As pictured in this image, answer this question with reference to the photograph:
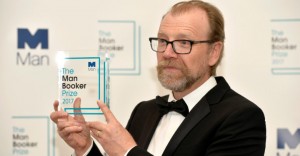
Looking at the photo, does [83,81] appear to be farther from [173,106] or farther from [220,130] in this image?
[220,130]

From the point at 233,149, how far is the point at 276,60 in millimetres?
995

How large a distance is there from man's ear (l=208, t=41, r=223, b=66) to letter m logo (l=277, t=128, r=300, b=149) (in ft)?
2.52

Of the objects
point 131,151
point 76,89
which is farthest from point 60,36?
point 131,151

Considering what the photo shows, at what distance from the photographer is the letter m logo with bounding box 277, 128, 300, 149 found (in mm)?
2604

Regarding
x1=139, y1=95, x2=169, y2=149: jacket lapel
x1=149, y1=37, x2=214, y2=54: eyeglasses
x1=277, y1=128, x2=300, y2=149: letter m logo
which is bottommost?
x1=277, y1=128, x2=300, y2=149: letter m logo

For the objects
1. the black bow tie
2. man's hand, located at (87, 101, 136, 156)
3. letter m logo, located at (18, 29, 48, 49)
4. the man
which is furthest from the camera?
letter m logo, located at (18, 29, 48, 49)

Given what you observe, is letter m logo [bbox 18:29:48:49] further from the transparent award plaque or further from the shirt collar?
the shirt collar

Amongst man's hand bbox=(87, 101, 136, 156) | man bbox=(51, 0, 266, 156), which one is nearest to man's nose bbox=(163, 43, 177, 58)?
man bbox=(51, 0, 266, 156)

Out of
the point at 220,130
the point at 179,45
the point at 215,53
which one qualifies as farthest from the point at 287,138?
the point at 179,45

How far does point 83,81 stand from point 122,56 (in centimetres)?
75

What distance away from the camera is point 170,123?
2.07 m

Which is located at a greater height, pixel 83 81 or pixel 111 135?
pixel 83 81

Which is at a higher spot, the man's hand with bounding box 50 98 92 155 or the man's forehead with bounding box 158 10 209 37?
the man's forehead with bounding box 158 10 209 37

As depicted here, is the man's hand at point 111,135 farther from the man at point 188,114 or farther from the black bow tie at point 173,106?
the black bow tie at point 173,106
